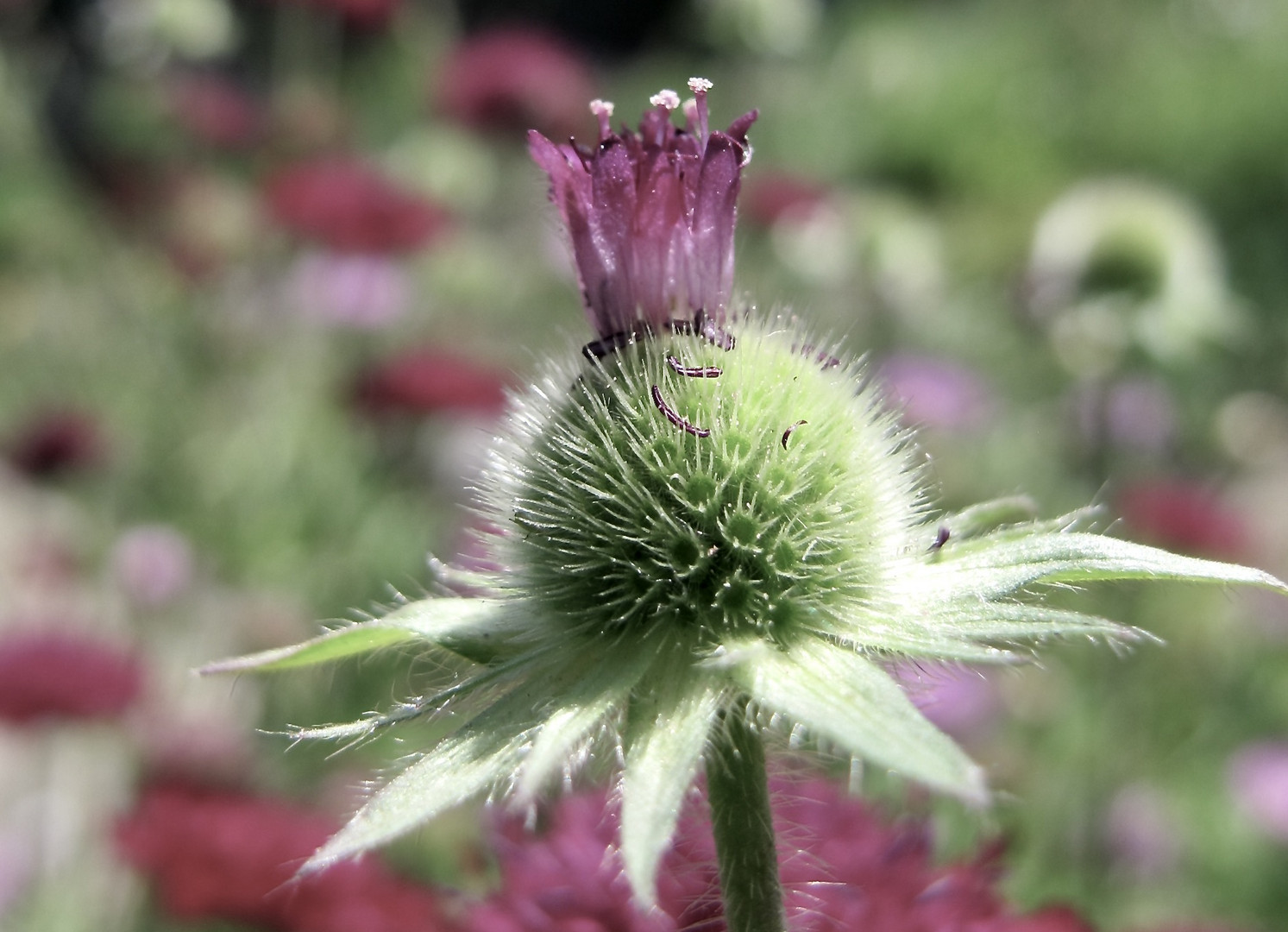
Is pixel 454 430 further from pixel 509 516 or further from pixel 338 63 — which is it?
pixel 338 63

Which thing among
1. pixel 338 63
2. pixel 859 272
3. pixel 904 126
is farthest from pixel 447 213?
pixel 904 126

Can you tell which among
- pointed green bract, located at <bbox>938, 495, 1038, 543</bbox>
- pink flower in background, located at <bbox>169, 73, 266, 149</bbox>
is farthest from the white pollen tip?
pink flower in background, located at <bbox>169, 73, 266, 149</bbox>

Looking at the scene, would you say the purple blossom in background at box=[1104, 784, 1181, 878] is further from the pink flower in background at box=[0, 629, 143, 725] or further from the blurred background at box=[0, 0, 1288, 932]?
the pink flower in background at box=[0, 629, 143, 725]

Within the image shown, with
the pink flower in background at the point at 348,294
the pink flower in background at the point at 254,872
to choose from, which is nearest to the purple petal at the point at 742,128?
the pink flower in background at the point at 254,872

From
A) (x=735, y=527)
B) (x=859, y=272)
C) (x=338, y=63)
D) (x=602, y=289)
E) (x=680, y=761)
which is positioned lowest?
(x=680, y=761)

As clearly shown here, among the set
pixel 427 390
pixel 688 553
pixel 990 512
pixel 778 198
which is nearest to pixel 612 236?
pixel 688 553

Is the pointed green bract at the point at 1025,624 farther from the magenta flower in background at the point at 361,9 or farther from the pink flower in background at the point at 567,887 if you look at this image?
the magenta flower in background at the point at 361,9

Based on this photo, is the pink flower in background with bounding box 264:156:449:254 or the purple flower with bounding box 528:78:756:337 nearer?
the purple flower with bounding box 528:78:756:337
